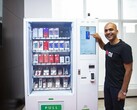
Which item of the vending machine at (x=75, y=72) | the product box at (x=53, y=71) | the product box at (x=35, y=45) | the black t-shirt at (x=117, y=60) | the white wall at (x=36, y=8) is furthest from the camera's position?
the white wall at (x=36, y=8)

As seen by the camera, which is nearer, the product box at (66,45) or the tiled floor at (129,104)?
the product box at (66,45)

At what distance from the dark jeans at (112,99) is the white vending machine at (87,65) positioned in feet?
1.10

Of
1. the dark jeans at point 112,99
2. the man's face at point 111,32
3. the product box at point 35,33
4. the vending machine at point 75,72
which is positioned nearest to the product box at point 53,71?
the vending machine at point 75,72

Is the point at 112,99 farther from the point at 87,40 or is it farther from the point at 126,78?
the point at 87,40

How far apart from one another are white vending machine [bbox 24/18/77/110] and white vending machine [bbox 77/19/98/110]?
0.11 m

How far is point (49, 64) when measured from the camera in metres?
3.17

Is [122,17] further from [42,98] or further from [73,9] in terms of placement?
[42,98]

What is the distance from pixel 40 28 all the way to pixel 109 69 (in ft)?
5.20

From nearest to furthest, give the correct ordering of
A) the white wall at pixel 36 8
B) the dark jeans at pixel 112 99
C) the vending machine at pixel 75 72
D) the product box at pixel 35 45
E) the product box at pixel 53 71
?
the dark jeans at pixel 112 99, the vending machine at pixel 75 72, the product box at pixel 35 45, the product box at pixel 53 71, the white wall at pixel 36 8

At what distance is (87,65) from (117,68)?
25.5 inches

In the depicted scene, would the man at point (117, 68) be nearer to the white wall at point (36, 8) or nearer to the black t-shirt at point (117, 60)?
the black t-shirt at point (117, 60)

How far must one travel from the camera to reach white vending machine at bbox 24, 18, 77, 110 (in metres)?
2.96

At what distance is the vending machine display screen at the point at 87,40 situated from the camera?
3014 millimetres

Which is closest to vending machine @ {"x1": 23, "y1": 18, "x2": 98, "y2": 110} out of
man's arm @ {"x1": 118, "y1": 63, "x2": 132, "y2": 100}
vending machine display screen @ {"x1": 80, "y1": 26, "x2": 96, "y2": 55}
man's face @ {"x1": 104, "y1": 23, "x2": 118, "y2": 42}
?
vending machine display screen @ {"x1": 80, "y1": 26, "x2": 96, "y2": 55}
